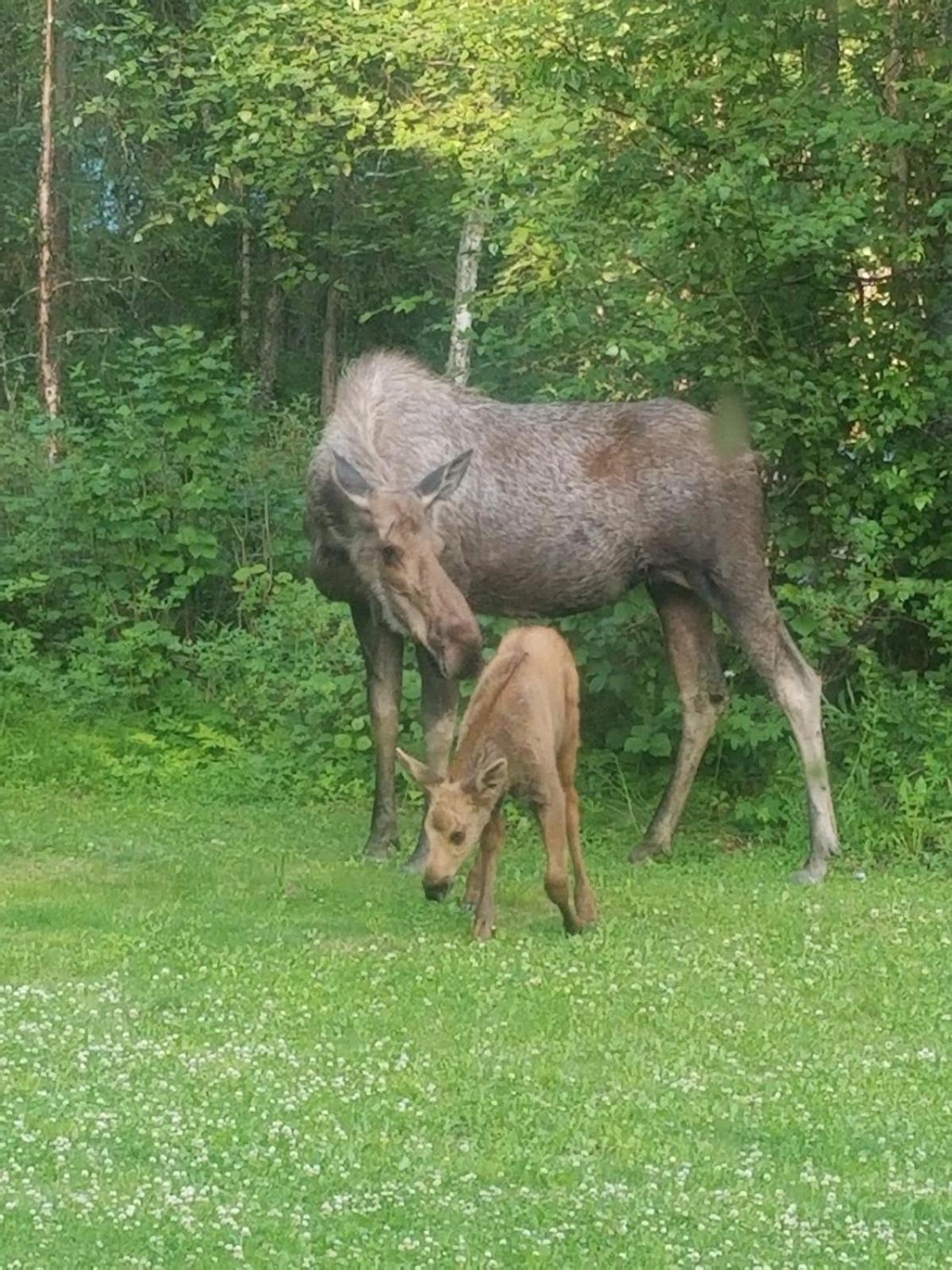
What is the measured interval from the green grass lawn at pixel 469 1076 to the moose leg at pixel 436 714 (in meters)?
0.69

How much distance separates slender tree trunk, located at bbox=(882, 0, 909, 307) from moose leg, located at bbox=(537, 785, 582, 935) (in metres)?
4.52

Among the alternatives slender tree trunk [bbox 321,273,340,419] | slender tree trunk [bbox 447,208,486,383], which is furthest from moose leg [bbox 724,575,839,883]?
slender tree trunk [bbox 321,273,340,419]

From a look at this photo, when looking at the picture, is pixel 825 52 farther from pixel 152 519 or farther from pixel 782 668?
pixel 152 519

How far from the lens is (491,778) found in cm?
795

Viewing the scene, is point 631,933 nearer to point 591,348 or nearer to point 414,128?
point 591,348

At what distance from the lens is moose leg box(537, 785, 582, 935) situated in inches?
315

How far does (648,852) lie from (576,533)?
1.72 metres

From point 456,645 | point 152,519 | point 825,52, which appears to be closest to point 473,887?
point 456,645

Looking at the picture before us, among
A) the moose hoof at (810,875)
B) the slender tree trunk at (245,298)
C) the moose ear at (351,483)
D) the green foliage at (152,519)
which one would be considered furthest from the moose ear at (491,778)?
the slender tree trunk at (245,298)

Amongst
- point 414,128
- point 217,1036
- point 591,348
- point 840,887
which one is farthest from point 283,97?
point 217,1036

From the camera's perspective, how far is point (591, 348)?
39.7 ft

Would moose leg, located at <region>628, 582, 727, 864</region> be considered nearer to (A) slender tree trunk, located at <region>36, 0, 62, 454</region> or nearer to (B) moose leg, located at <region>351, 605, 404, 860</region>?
(B) moose leg, located at <region>351, 605, 404, 860</region>

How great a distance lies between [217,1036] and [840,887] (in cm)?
402

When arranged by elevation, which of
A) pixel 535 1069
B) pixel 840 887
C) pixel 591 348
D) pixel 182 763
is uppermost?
pixel 591 348
